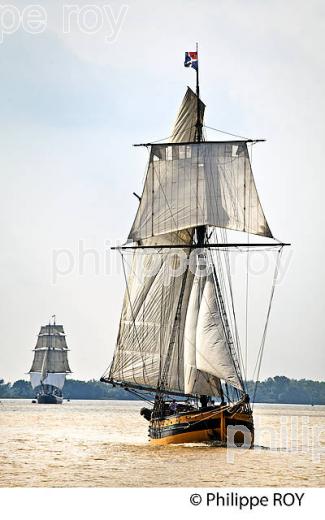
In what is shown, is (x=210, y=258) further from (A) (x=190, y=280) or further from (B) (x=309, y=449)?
(B) (x=309, y=449)

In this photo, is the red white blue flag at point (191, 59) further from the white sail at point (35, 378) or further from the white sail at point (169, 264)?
the white sail at point (35, 378)

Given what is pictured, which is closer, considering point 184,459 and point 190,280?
point 184,459

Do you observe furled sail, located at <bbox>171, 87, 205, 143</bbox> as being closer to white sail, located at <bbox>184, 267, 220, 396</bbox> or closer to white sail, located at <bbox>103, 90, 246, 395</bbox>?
white sail, located at <bbox>103, 90, 246, 395</bbox>

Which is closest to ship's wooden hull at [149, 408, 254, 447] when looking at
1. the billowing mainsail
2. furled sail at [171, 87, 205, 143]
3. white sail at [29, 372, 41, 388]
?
furled sail at [171, 87, 205, 143]

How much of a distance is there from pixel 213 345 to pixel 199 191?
4876mm

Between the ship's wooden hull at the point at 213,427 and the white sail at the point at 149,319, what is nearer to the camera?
the ship's wooden hull at the point at 213,427

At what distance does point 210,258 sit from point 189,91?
4.99 metres

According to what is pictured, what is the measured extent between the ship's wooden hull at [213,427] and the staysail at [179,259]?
2.96ft

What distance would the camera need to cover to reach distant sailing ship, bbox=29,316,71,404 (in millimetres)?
82250

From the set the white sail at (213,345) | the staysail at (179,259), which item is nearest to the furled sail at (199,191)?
the staysail at (179,259)

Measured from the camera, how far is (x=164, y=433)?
85.8ft

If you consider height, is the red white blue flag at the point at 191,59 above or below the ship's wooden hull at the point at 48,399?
above

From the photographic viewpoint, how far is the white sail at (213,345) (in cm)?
2436
